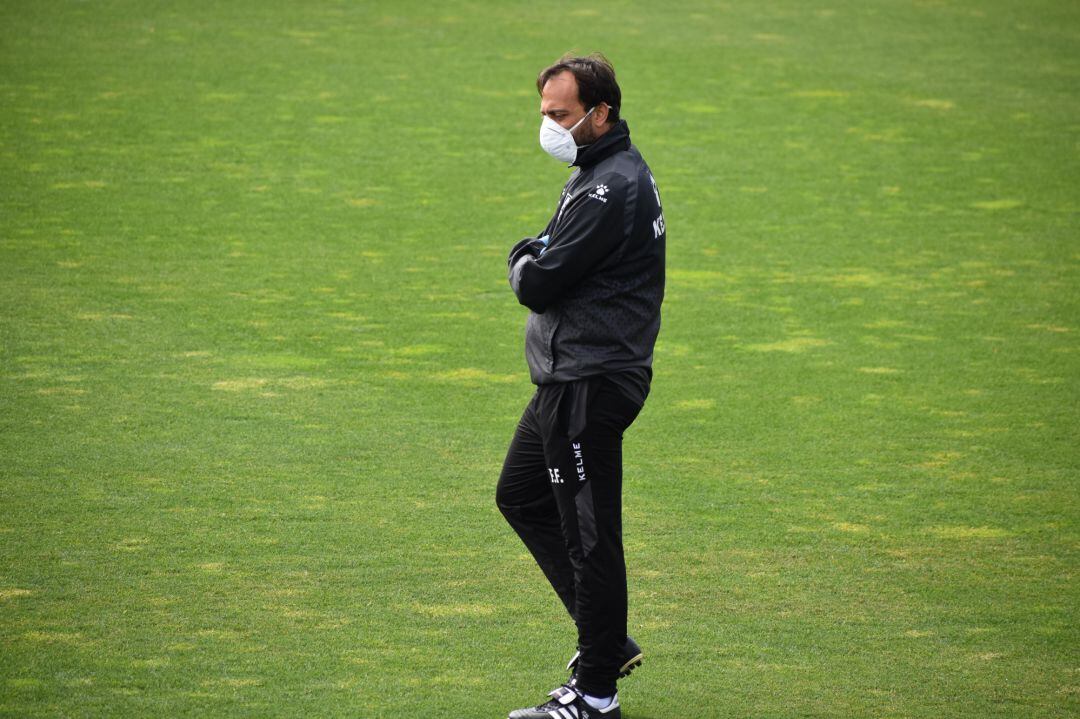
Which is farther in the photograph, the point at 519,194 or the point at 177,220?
the point at 519,194

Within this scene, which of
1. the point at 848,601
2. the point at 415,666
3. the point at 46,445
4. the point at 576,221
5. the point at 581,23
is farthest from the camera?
the point at 581,23

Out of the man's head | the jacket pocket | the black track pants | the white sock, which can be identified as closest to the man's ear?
the man's head

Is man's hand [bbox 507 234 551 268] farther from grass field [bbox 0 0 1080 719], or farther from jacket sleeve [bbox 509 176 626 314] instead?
grass field [bbox 0 0 1080 719]

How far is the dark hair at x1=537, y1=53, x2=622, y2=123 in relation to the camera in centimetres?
395

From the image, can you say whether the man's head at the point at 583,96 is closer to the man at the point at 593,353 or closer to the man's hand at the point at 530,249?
the man at the point at 593,353

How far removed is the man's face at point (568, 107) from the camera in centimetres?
396

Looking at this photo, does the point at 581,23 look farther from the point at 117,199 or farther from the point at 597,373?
the point at 597,373

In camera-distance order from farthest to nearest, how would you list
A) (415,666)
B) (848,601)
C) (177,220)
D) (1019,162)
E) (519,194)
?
(1019,162) → (519,194) → (177,220) → (848,601) → (415,666)

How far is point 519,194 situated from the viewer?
1134cm

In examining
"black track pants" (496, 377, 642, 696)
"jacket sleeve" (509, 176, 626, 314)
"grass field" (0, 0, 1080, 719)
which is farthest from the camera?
"grass field" (0, 0, 1080, 719)

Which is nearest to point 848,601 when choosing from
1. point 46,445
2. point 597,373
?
point 597,373

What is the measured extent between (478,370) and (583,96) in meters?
3.91

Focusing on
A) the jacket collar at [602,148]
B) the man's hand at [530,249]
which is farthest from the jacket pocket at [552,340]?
the jacket collar at [602,148]

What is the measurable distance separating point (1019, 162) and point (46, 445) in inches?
363
